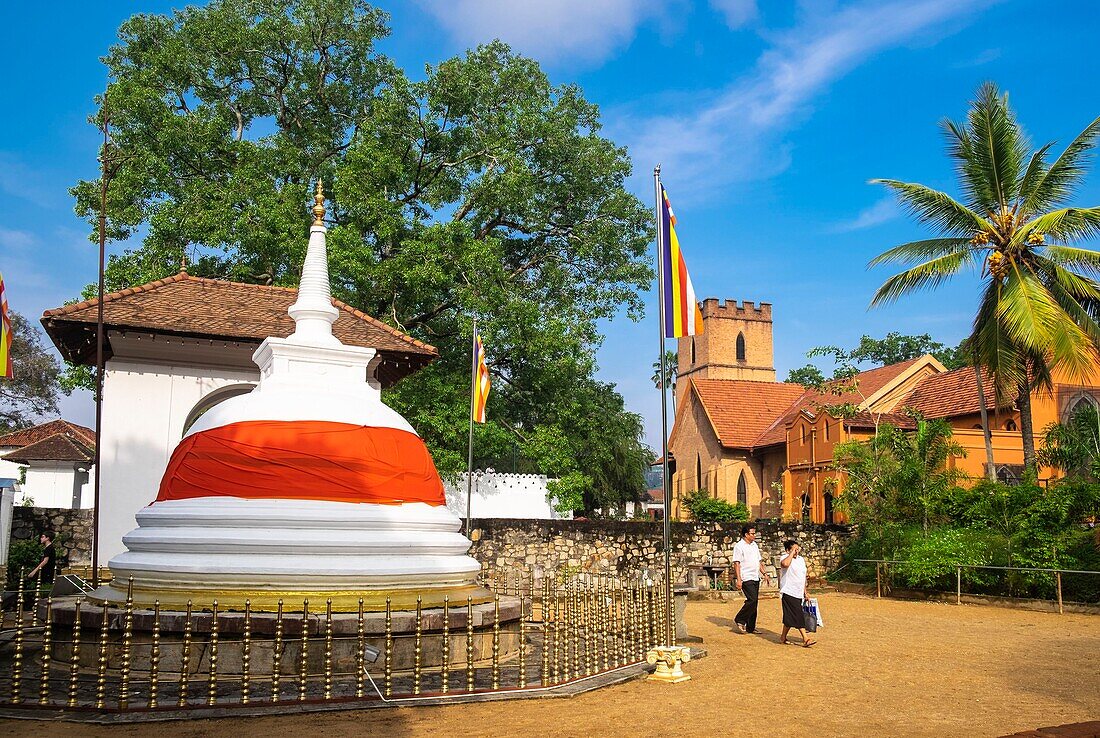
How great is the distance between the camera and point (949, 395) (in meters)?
33.1

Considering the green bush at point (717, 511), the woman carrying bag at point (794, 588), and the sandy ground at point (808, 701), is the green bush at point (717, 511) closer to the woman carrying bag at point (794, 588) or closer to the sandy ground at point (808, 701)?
the sandy ground at point (808, 701)

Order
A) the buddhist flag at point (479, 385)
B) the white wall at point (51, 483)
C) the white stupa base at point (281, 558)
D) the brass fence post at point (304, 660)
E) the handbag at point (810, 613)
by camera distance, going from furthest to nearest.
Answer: the white wall at point (51, 483) < the buddhist flag at point (479, 385) < the handbag at point (810, 613) < the white stupa base at point (281, 558) < the brass fence post at point (304, 660)

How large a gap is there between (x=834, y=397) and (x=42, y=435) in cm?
3280

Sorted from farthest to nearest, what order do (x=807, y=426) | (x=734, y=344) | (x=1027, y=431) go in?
(x=734, y=344), (x=807, y=426), (x=1027, y=431)

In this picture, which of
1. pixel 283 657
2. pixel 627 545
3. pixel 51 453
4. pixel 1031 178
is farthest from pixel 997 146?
pixel 51 453

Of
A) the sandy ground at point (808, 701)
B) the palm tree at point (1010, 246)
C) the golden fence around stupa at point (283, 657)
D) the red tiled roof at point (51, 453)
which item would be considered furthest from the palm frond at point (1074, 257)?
the red tiled roof at point (51, 453)

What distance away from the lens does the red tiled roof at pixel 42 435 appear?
35812 millimetres

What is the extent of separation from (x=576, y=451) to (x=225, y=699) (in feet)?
60.5

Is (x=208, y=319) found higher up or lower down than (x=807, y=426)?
higher up

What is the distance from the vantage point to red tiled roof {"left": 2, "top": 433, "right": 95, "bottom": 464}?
29969 millimetres

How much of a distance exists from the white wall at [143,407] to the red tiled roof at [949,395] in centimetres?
2441

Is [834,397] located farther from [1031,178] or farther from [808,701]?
[808,701]

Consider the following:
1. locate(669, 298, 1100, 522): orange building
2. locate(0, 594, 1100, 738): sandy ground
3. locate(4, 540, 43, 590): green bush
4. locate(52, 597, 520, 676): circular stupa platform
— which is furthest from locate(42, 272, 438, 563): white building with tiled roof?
locate(669, 298, 1100, 522): orange building

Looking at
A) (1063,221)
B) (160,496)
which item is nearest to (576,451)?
(1063,221)
